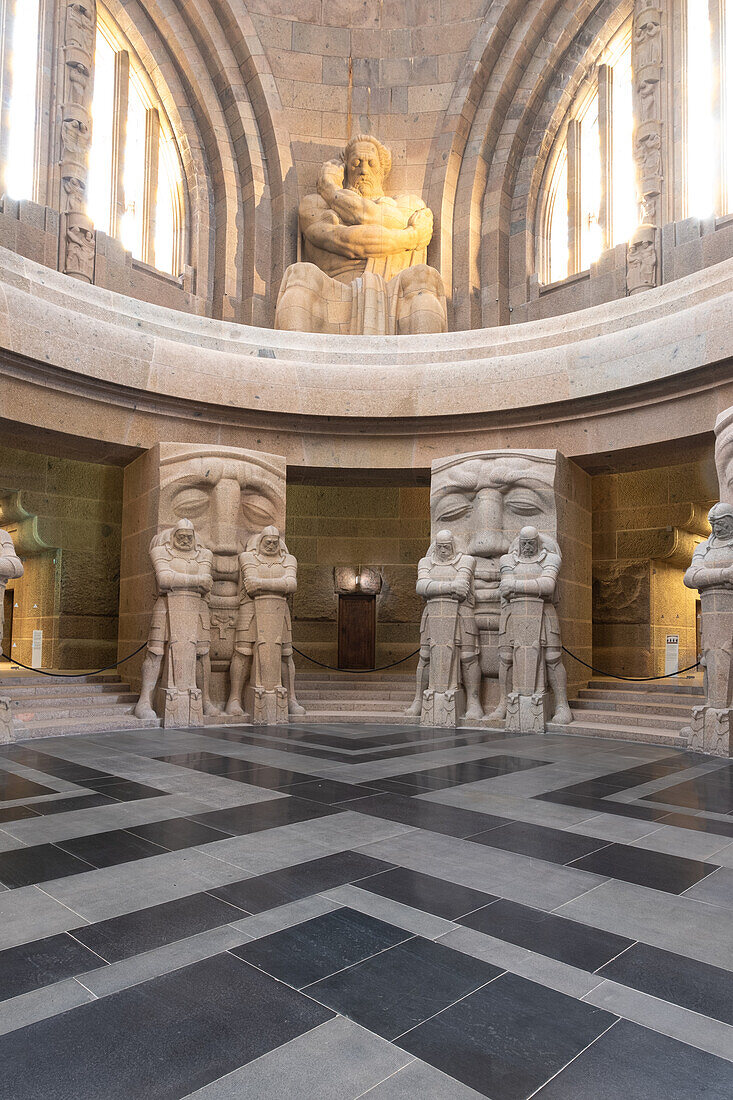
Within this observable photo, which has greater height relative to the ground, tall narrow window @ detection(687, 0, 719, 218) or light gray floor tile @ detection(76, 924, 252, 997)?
tall narrow window @ detection(687, 0, 719, 218)

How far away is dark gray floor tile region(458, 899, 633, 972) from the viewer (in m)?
2.54

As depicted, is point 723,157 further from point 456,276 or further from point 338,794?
point 338,794

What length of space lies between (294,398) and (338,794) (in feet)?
19.3

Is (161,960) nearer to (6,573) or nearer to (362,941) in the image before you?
(362,941)

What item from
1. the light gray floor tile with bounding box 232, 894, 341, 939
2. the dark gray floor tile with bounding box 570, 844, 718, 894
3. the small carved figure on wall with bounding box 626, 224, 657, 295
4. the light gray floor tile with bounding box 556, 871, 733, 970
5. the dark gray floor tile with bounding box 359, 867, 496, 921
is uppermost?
the small carved figure on wall with bounding box 626, 224, 657, 295

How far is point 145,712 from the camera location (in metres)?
8.31

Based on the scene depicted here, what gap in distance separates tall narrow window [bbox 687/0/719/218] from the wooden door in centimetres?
784

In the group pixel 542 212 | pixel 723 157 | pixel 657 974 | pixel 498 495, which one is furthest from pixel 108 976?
pixel 542 212

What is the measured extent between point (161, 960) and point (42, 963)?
351 millimetres

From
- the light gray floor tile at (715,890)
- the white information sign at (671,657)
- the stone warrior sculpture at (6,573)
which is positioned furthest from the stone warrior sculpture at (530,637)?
the light gray floor tile at (715,890)

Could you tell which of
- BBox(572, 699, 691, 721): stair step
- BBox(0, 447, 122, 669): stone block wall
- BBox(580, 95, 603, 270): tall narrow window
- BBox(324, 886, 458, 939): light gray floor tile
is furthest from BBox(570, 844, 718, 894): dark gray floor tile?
BBox(580, 95, 603, 270): tall narrow window

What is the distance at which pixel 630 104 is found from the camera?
14109 mm

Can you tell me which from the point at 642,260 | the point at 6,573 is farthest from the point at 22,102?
the point at 642,260

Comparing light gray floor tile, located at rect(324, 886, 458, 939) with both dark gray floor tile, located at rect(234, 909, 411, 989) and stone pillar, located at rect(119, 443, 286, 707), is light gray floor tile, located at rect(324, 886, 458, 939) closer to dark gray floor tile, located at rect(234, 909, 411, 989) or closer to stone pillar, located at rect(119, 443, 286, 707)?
dark gray floor tile, located at rect(234, 909, 411, 989)
